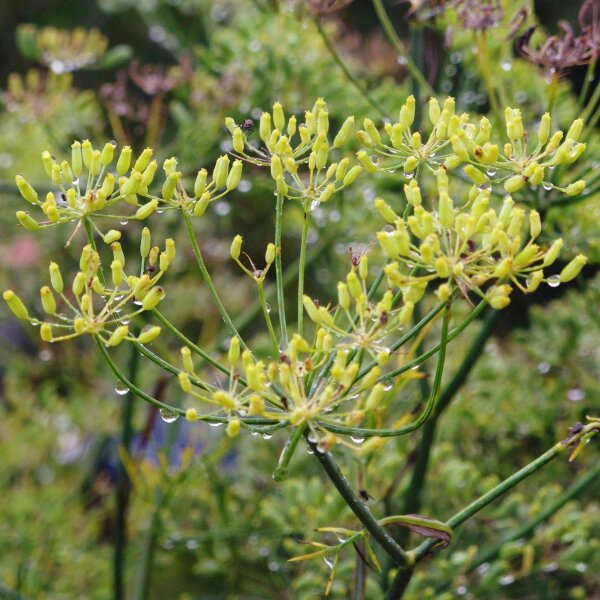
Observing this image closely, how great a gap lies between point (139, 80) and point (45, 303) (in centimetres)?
Result: 92

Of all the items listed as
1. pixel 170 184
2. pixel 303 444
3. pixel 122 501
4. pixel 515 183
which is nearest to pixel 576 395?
pixel 303 444

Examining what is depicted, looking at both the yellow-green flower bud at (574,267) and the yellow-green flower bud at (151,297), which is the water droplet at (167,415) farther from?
the yellow-green flower bud at (574,267)

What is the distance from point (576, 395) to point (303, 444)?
1.58ft

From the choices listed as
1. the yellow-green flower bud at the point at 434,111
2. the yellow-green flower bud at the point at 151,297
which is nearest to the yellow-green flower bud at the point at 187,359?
the yellow-green flower bud at the point at 151,297

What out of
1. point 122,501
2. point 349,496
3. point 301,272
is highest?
point 301,272

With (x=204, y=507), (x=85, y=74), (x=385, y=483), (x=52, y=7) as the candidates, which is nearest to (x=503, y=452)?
(x=385, y=483)

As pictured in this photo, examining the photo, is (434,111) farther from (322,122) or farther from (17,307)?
(17,307)

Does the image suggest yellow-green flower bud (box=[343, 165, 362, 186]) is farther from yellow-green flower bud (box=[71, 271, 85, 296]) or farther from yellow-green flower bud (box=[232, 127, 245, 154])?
yellow-green flower bud (box=[71, 271, 85, 296])

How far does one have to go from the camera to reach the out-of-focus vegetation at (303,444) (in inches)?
40.0

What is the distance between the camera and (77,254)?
2.16 m

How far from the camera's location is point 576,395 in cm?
137

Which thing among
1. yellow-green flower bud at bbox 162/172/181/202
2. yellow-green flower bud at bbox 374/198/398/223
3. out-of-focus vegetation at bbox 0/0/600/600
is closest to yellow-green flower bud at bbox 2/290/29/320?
yellow-green flower bud at bbox 162/172/181/202

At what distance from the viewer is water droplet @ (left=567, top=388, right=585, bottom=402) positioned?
53.7 inches

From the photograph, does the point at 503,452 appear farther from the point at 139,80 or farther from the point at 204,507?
the point at 139,80
